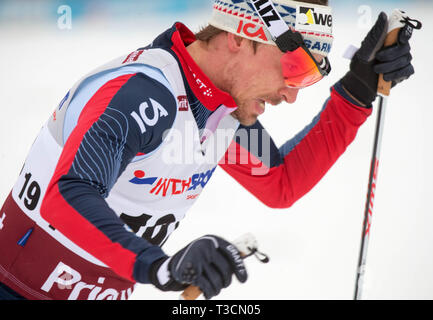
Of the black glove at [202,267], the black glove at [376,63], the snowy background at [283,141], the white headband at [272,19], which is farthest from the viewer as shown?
the snowy background at [283,141]

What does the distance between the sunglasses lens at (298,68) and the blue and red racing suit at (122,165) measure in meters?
0.17

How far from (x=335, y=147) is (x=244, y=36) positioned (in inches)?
23.6

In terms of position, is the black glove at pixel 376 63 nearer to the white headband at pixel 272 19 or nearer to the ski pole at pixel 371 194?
the ski pole at pixel 371 194

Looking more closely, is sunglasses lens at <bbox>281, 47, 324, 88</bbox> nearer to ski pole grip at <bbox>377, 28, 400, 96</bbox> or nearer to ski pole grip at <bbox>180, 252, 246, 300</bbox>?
ski pole grip at <bbox>377, 28, 400, 96</bbox>

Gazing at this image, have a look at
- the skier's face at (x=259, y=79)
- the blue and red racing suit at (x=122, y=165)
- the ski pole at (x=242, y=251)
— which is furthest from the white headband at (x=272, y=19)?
the ski pole at (x=242, y=251)

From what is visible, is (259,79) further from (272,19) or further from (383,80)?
(383,80)

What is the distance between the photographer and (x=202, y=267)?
83cm

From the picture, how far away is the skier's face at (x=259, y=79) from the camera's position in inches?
52.3

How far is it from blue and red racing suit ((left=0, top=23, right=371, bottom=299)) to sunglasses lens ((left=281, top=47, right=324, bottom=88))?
17 cm

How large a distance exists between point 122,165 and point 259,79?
0.53m

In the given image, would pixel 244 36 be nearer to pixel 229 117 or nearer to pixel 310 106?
pixel 229 117

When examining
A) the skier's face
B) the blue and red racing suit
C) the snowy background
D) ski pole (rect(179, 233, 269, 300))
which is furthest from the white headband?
the snowy background

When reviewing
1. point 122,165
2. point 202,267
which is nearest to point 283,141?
point 122,165
